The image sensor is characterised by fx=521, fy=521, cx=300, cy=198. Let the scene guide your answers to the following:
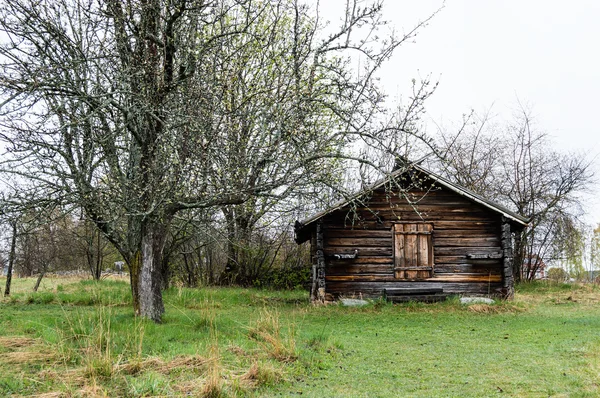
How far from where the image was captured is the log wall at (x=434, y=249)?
675 inches

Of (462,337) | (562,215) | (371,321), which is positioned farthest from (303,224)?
(562,215)

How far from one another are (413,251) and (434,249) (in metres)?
0.71

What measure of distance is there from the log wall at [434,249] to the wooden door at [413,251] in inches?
6.5

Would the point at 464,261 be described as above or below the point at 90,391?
above

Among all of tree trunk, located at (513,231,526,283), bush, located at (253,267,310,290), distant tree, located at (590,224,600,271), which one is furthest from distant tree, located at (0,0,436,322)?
distant tree, located at (590,224,600,271)

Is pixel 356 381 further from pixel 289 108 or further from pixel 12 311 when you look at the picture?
pixel 12 311

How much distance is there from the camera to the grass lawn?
237 inches

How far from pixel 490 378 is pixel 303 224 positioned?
33.3 feet

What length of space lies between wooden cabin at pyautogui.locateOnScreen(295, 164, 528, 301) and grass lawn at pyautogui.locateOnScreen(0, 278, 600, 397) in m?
3.89

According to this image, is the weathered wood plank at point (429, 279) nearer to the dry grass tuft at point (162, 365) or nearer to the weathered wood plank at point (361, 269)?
the weathered wood plank at point (361, 269)

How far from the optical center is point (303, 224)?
1669cm

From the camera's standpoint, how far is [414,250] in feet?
56.6

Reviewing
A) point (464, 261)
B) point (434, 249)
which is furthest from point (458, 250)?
point (434, 249)

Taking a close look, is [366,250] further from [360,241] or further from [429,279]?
[429,279]
